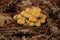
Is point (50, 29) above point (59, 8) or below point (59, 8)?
below

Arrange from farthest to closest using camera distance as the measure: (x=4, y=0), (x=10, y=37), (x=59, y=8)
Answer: (x=4, y=0) → (x=59, y=8) → (x=10, y=37)

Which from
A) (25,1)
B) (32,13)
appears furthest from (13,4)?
(32,13)

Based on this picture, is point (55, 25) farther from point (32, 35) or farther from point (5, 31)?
point (5, 31)

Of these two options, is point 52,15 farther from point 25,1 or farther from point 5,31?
point 5,31

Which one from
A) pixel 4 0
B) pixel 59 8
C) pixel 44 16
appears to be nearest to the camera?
pixel 44 16

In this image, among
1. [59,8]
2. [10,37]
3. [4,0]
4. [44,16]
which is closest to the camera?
[10,37]

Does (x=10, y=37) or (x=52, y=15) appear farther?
(x=52, y=15)

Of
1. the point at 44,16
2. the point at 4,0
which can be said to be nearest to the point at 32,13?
the point at 44,16

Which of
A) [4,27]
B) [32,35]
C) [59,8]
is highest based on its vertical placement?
[59,8]

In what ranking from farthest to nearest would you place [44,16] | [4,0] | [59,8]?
[4,0]
[59,8]
[44,16]
